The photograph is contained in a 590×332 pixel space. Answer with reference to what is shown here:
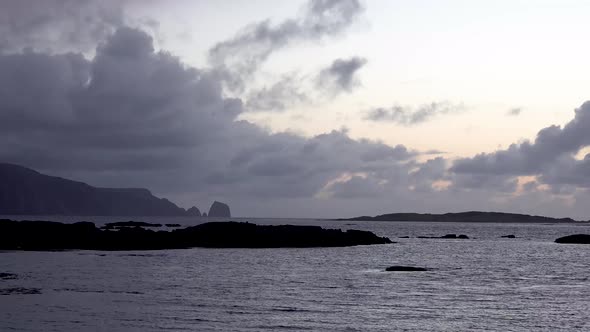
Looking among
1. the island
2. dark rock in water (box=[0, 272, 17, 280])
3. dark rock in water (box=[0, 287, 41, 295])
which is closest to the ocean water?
dark rock in water (box=[0, 287, 41, 295])

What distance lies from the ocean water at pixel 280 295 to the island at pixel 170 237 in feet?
68.5

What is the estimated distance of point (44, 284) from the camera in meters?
59.9

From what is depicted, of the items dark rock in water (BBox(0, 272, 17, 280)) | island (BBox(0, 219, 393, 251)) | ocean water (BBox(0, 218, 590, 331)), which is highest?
island (BBox(0, 219, 393, 251))

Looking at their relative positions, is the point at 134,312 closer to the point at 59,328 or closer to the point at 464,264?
the point at 59,328

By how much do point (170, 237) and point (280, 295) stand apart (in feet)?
250

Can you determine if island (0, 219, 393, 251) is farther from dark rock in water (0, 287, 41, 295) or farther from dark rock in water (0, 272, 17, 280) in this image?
dark rock in water (0, 287, 41, 295)

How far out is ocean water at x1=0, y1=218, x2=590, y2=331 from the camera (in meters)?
42.5

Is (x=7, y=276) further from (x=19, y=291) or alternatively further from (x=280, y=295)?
(x=280, y=295)

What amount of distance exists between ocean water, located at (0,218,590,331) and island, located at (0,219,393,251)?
2088 centimetres

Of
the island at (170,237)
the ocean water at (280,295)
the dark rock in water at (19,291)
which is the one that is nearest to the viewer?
the ocean water at (280,295)

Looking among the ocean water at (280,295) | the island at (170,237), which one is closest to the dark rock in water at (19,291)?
the ocean water at (280,295)

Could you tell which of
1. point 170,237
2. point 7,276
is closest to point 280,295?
point 7,276

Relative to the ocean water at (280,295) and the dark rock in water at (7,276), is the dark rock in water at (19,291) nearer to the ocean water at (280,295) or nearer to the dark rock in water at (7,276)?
the ocean water at (280,295)

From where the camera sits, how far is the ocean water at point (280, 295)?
42500 millimetres
